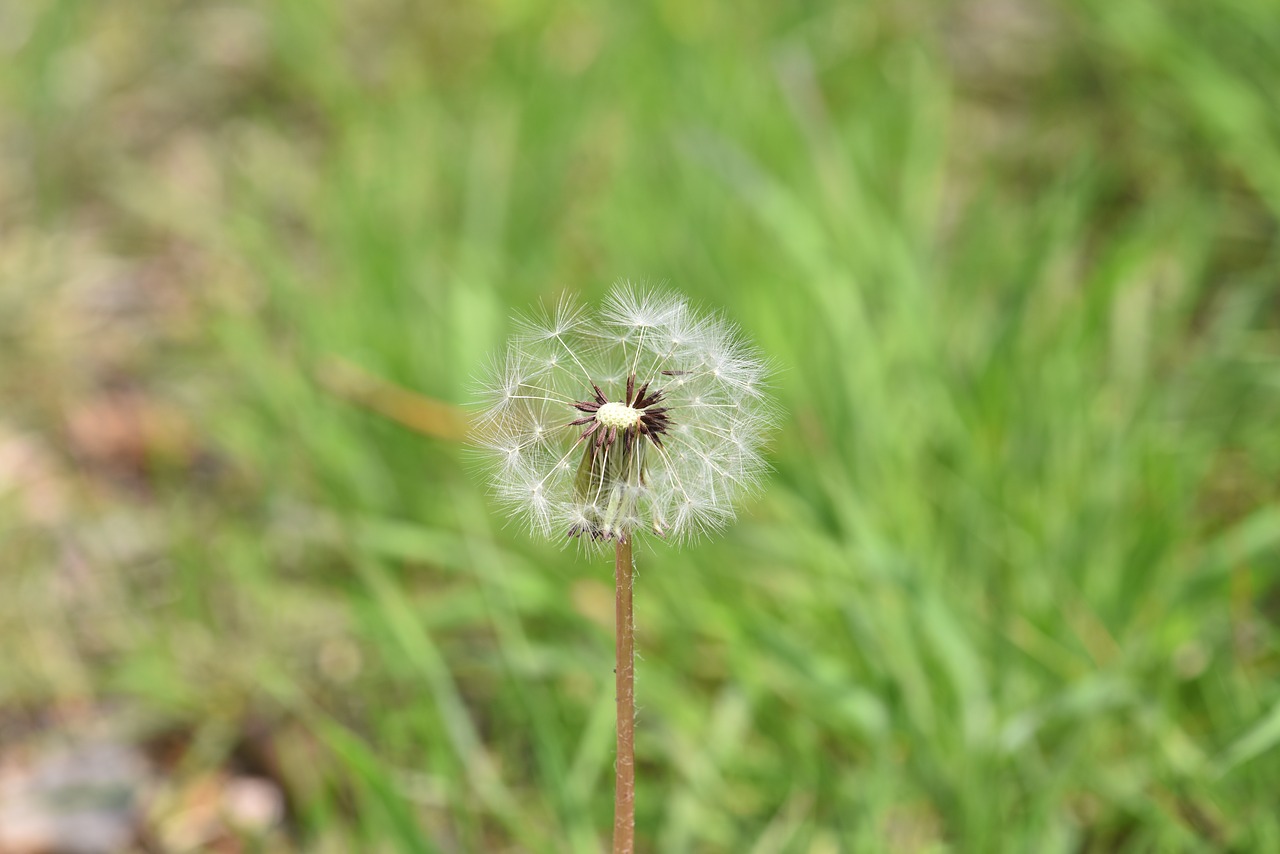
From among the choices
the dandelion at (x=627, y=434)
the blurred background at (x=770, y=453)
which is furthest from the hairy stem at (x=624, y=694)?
the blurred background at (x=770, y=453)

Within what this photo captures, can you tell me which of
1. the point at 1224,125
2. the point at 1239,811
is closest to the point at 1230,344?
the point at 1224,125

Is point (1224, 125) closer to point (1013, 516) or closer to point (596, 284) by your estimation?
point (1013, 516)

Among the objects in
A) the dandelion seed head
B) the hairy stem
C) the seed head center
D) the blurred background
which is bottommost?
the hairy stem

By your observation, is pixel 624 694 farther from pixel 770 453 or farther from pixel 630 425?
pixel 770 453

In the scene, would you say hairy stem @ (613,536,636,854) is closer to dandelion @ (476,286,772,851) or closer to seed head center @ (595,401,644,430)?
dandelion @ (476,286,772,851)

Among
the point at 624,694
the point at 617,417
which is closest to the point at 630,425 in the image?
the point at 617,417

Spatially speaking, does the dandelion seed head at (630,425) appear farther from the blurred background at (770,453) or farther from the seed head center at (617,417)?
the blurred background at (770,453)

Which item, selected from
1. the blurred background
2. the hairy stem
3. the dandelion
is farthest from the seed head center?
the blurred background
